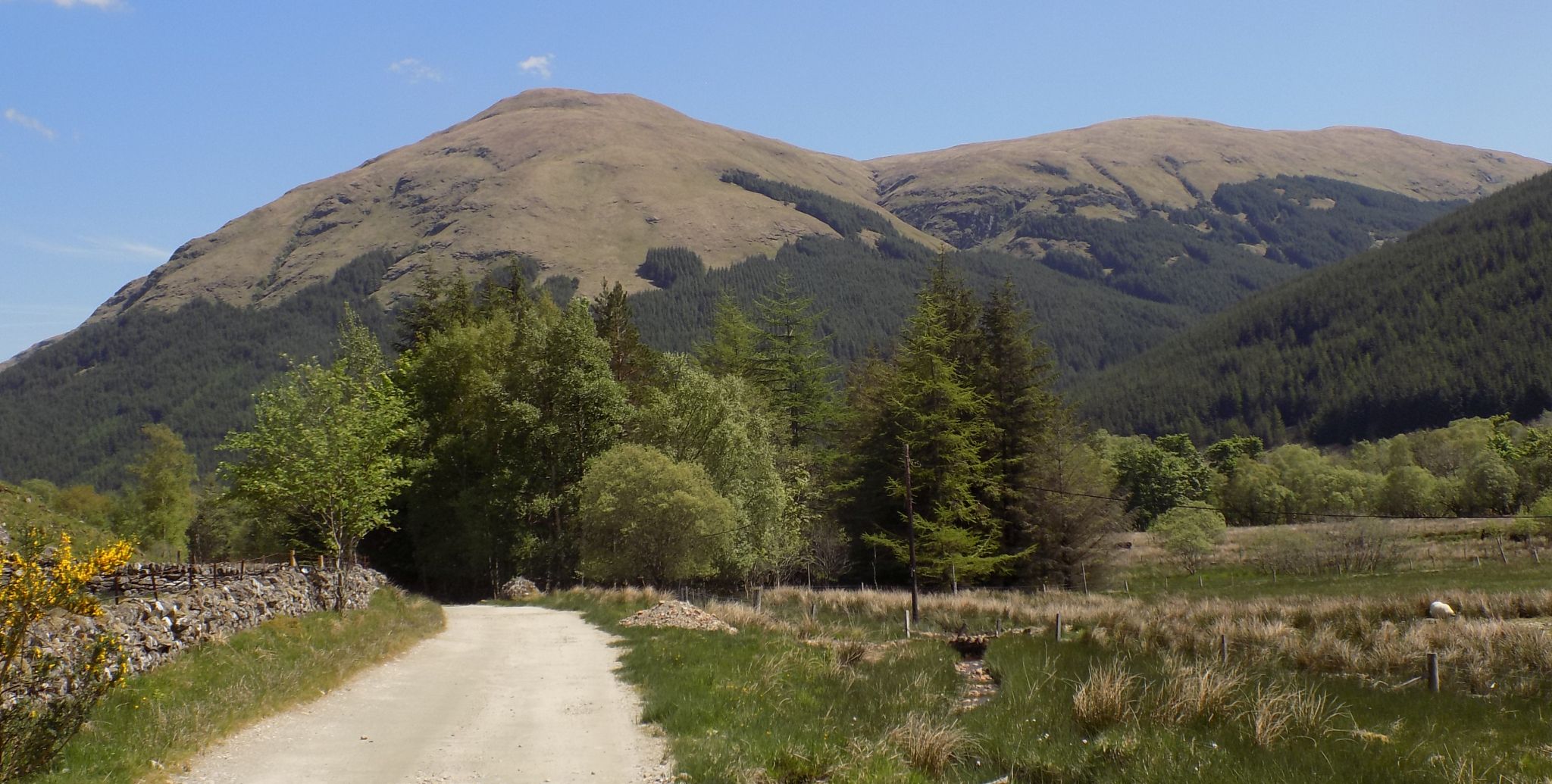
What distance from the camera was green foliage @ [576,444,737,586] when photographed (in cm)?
4247

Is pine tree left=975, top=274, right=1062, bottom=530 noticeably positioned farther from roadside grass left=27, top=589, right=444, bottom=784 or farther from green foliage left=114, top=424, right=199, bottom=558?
green foliage left=114, top=424, right=199, bottom=558

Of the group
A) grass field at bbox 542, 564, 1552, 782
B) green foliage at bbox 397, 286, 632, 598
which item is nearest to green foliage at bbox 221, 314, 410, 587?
grass field at bbox 542, 564, 1552, 782

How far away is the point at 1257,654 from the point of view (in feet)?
74.7

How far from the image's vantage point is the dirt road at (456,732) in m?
10.7

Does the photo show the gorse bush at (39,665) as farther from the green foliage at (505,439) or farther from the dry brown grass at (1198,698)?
the green foliage at (505,439)

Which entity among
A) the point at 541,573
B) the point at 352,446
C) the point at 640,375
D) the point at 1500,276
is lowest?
the point at 541,573

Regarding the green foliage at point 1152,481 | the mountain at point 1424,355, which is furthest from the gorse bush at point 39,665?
the mountain at point 1424,355

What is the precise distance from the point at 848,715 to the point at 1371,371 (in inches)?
7832

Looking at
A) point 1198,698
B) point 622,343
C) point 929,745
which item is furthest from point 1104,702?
point 622,343

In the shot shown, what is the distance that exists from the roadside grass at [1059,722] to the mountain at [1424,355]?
173998mm

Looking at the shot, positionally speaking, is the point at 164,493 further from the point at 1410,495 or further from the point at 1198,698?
the point at 1410,495

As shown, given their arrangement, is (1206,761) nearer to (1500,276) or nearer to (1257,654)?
(1257,654)

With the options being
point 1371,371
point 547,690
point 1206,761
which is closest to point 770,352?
point 547,690

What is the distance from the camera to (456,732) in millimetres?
12852
